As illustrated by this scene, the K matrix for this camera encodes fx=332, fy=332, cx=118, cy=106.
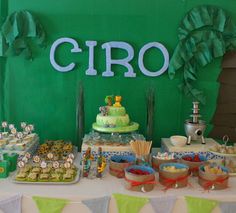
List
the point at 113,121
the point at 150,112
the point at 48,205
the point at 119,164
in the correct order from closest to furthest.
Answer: the point at 48,205, the point at 119,164, the point at 113,121, the point at 150,112

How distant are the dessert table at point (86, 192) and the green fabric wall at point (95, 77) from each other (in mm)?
711

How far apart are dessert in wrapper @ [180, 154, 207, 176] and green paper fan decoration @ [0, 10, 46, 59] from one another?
1168 millimetres

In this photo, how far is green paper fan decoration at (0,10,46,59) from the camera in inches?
82.9

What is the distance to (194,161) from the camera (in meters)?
1.76

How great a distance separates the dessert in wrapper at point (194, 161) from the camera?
173 cm

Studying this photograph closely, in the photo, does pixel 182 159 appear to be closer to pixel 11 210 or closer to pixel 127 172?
pixel 127 172

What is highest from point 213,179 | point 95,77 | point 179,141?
point 95,77

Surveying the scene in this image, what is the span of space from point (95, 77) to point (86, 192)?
92 cm

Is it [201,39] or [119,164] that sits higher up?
[201,39]

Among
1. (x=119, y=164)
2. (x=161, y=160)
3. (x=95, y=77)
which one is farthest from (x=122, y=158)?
(x=95, y=77)

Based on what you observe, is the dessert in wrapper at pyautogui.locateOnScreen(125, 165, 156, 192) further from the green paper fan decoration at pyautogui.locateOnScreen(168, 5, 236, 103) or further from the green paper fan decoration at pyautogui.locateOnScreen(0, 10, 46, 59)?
the green paper fan decoration at pyautogui.locateOnScreen(0, 10, 46, 59)

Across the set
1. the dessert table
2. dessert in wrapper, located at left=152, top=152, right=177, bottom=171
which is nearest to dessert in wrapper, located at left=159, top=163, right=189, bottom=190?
the dessert table

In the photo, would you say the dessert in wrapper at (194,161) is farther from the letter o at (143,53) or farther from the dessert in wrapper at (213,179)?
the letter o at (143,53)

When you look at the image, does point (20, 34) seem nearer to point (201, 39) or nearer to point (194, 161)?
point (201, 39)
